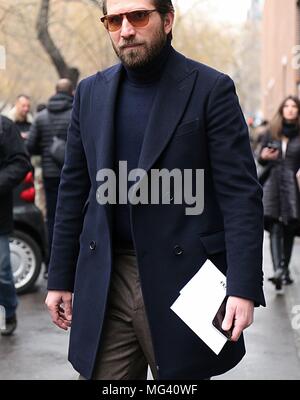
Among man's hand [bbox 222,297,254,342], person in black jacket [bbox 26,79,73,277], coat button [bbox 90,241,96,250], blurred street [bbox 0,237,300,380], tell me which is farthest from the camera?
person in black jacket [bbox 26,79,73,277]

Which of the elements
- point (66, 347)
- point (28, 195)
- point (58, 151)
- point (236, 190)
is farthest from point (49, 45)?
point (236, 190)

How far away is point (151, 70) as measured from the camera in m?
3.13

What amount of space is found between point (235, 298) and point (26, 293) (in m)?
5.91

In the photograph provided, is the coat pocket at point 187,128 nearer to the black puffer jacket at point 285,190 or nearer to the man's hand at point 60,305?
the man's hand at point 60,305

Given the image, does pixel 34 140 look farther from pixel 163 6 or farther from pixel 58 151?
pixel 163 6

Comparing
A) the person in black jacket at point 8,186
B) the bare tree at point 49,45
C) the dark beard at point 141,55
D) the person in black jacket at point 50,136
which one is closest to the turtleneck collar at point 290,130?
the person in black jacket at point 50,136

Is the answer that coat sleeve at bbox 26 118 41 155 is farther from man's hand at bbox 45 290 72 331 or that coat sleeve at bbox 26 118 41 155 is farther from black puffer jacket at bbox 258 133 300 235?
man's hand at bbox 45 290 72 331

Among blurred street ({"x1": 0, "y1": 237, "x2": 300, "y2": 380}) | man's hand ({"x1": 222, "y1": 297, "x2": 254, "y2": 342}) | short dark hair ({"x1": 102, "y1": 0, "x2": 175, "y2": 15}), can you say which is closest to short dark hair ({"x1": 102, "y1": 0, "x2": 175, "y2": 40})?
short dark hair ({"x1": 102, "y1": 0, "x2": 175, "y2": 15})

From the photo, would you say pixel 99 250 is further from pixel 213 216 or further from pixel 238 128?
pixel 238 128

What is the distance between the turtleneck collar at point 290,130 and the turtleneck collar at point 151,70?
5.97 m

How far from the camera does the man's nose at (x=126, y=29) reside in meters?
3.05

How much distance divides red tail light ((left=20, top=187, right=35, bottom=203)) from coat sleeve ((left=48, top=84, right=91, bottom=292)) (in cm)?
533

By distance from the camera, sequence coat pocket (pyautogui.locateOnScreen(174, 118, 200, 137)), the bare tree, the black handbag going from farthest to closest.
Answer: the bare tree < the black handbag < coat pocket (pyautogui.locateOnScreen(174, 118, 200, 137))

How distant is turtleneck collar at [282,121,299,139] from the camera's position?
29.5ft
